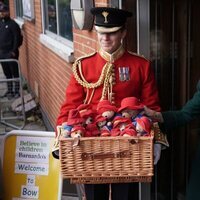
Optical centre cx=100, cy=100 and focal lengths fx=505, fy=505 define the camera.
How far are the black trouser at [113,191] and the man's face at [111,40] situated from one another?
783 millimetres

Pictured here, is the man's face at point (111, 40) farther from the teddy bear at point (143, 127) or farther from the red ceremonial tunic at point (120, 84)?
the teddy bear at point (143, 127)

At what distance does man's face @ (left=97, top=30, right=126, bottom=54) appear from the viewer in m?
2.84

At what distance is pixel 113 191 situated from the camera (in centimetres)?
294

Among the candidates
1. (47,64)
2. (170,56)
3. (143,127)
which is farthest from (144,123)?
(47,64)

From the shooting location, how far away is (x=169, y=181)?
375 centimetres

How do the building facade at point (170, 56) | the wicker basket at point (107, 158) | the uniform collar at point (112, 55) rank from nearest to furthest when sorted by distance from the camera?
1. the wicker basket at point (107, 158)
2. the uniform collar at point (112, 55)
3. the building facade at point (170, 56)

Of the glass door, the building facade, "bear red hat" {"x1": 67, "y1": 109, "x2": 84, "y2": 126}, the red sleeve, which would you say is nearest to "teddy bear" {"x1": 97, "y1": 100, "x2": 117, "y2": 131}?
"bear red hat" {"x1": 67, "y1": 109, "x2": 84, "y2": 126}

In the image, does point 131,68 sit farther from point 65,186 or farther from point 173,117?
point 65,186

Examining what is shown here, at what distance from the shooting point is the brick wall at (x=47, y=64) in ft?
14.7

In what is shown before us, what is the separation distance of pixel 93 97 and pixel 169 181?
1.17 metres

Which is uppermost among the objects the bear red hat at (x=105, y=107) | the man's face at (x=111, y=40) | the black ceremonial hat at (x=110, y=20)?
the black ceremonial hat at (x=110, y=20)

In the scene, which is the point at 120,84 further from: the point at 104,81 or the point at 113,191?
the point at 113,191

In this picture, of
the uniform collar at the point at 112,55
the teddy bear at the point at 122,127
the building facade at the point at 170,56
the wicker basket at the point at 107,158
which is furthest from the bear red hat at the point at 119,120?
the building facade at the point at 170,56

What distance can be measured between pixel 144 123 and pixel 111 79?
45 cm
